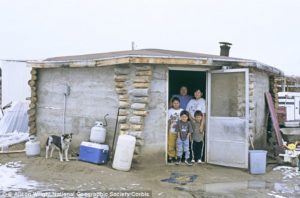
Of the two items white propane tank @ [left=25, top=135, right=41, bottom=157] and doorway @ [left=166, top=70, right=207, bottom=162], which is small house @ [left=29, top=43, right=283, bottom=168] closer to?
white propane tank @ [left=25, top=135, right=41, bottom=157]

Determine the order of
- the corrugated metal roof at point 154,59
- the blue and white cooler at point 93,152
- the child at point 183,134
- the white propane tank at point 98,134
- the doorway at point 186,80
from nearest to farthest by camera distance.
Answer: the corrugated metal roof at point 154,59 < the blue and white cooler at point 93,152 < the white propane tank at point 98,134 < the child at point 183,134 < the doorway at point 186,80

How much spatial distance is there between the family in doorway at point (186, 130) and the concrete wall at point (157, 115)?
369 millimetres

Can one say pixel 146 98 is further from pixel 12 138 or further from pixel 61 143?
pixel 12 138

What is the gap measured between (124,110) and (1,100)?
15.5 meters

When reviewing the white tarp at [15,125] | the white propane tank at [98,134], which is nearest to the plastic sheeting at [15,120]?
the white tarp at [15,125]

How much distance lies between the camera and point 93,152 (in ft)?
31.1

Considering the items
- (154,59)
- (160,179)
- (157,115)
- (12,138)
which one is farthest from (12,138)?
(160,179)

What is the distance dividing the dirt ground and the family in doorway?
1.21 ft

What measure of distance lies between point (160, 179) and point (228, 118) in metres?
2.42

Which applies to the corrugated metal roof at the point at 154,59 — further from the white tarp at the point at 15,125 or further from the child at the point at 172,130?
the white tarp at the point at 15,125

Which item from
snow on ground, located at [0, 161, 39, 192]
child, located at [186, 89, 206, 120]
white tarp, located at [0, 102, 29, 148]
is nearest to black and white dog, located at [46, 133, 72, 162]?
snow on ground, located at [0, 161, 39, 192]

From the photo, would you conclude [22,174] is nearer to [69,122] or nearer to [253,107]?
[69,122]

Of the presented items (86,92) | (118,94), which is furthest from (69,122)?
(118,94)

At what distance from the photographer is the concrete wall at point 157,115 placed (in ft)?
31.1
